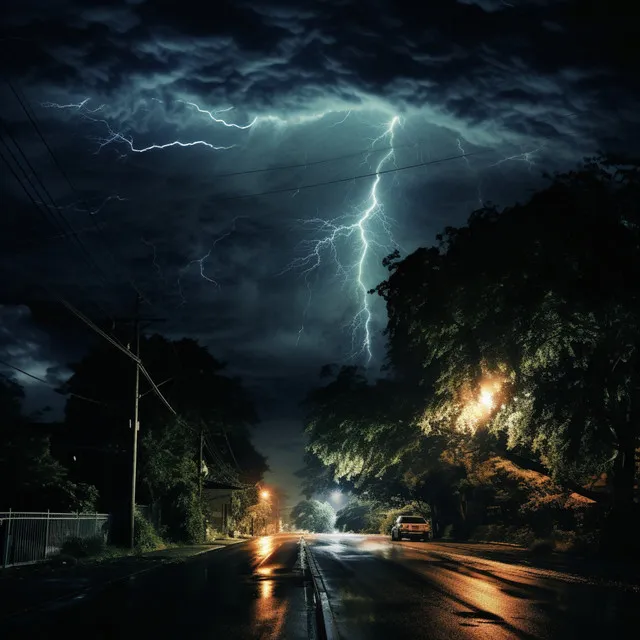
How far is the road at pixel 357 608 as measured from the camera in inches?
395

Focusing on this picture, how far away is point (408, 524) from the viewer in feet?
157

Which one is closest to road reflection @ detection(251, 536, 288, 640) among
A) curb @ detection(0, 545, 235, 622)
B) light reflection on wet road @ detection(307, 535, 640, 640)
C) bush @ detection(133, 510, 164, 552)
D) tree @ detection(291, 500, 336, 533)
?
light reflection on wet road @ detection(307, 535, 640, 640)

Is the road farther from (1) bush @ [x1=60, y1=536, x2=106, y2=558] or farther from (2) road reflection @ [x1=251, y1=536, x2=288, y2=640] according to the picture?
(1) bush @ [x1=60, y1=536, x2=106, y2=558]

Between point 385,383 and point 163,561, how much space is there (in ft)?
40.0

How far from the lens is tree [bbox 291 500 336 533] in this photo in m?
183

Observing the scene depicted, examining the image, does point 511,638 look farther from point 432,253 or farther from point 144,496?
point 144,496

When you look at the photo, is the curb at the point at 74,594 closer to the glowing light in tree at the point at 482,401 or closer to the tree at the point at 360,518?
the glowing light in tree at the point at 482,401

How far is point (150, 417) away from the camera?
1667 inches

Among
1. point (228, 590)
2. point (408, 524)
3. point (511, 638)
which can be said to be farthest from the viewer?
point (408, 524)

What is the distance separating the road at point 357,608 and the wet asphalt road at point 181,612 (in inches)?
0.7

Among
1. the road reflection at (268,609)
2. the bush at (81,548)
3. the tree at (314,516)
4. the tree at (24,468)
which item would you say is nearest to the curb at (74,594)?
the road reflection at (268,609)

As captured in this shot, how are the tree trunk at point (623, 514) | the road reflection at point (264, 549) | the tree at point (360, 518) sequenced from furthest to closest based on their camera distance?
1. the tree at point (360, 518)
2. the road reflection at point (264, 549)
3. the tree trunk at point (623, 514)

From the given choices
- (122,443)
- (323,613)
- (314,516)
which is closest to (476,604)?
(323,613)

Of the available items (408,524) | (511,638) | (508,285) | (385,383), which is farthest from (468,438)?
(511,638)
